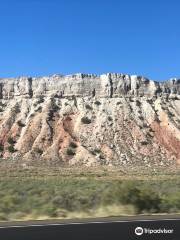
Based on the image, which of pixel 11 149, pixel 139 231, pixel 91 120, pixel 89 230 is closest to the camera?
pixel 139 231

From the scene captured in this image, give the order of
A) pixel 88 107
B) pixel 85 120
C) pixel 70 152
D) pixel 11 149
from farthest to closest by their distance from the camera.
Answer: pixel 88 107 → pixel 85 120 → pixel 11 149 → pixel 70 152

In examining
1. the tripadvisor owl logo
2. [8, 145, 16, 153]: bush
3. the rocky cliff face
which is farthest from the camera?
[8, 145, 16, 153]: bush

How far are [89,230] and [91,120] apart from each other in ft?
252

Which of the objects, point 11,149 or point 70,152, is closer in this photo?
point 70,152

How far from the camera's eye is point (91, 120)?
87938 millimetres

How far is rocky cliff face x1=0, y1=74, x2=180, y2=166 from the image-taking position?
80.4m

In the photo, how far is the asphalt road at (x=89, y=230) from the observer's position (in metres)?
10.4

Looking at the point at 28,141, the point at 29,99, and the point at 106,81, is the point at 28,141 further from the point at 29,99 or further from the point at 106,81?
the point at 106,81

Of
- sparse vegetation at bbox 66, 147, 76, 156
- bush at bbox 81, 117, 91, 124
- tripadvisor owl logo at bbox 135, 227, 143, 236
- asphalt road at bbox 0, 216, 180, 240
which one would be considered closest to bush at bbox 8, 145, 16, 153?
sparse vegetation at bbox 66, 147, 76, 156

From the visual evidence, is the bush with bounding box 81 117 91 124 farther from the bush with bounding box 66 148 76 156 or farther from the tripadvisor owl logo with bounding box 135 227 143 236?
the tripadvisor owl logo with bounding box 135 227 143 236

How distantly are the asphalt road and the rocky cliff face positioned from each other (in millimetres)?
65875

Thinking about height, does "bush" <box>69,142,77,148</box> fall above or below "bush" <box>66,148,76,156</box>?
above

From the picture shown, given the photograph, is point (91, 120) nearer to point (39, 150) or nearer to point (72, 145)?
point (72, 145)

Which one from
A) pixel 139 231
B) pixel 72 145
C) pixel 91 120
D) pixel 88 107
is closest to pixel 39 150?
pixel 72 145
